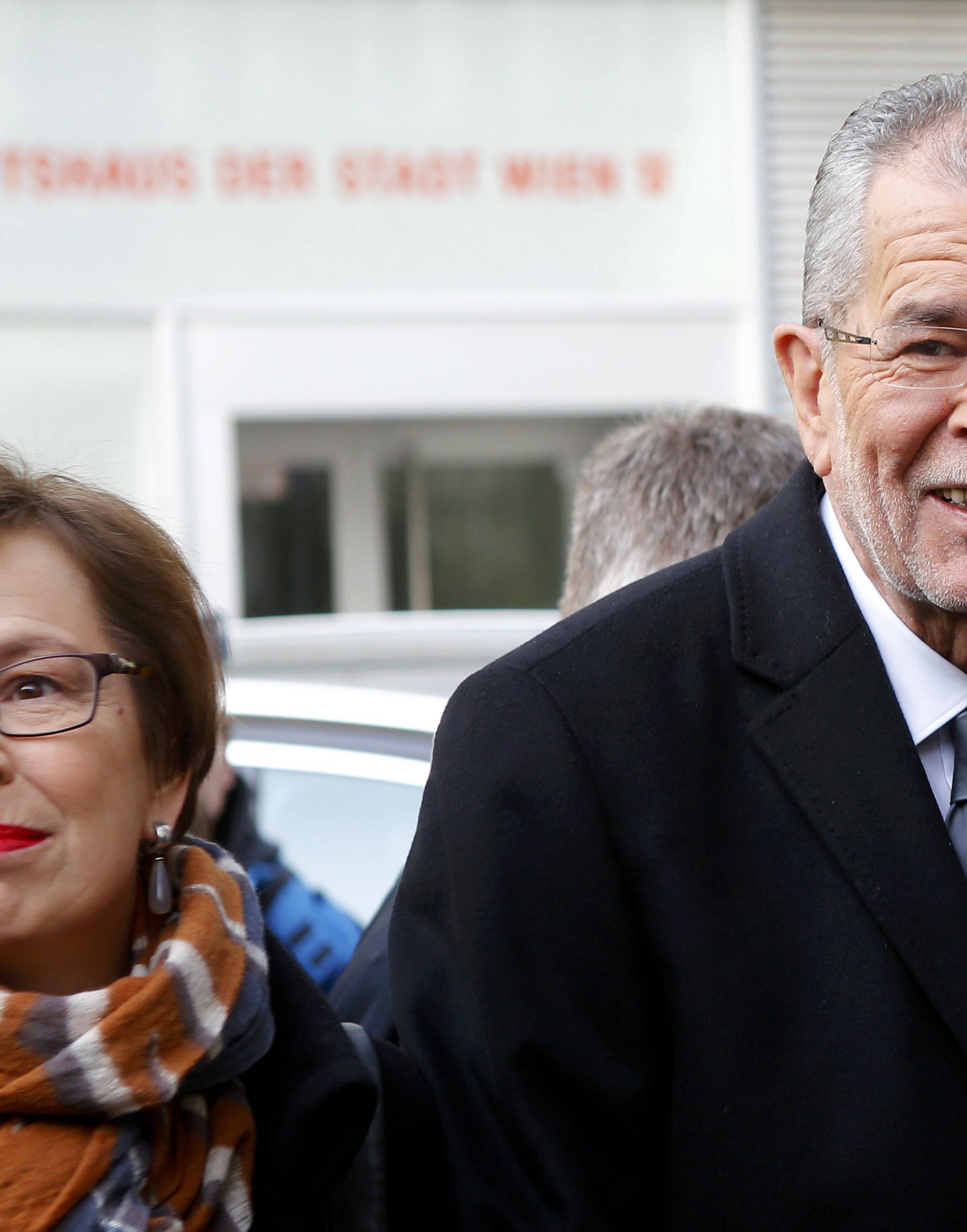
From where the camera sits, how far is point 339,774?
9.97 ft

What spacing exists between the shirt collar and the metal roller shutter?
6497 mm

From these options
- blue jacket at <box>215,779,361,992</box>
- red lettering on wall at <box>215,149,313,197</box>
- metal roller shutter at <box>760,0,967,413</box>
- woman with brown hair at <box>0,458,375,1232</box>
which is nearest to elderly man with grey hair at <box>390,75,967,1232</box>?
woman with brown hair at <box>0,458,375,1232</box>

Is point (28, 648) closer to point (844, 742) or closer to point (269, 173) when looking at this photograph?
point (844, 742)

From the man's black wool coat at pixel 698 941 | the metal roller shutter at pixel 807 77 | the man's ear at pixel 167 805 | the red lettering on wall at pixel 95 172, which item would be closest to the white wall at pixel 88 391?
the red lettering on wall at pixel 95 172

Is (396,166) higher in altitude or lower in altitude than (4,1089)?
higher

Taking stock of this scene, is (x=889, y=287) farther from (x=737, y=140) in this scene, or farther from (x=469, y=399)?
(x=737, y=140)

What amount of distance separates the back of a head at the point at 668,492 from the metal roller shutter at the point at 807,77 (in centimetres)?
569

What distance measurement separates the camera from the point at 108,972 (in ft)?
6.01

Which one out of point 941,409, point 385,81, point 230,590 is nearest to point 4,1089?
point 941,409

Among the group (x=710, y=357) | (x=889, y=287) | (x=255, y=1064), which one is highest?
(x=710, y=357)

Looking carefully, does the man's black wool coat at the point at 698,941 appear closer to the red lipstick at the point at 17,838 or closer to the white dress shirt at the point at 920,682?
the white dress shirt at the point at 920,682

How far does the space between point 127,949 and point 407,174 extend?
6461 mm

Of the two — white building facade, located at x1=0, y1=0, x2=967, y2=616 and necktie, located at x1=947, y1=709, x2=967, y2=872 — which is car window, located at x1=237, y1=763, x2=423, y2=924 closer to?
necktie, located at x1=947, y1=709, x2=967, y2=872

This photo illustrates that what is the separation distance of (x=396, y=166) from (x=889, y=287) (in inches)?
247
